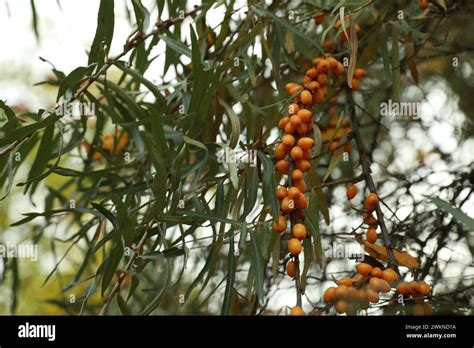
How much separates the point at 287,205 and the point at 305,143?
10 centimetres

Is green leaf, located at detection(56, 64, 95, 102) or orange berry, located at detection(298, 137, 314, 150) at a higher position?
green leaf, located at detection(56, 64, 95, 102)

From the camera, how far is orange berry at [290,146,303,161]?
106cm

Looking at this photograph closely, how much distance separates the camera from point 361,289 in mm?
1025

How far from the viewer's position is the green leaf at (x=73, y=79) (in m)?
1.09

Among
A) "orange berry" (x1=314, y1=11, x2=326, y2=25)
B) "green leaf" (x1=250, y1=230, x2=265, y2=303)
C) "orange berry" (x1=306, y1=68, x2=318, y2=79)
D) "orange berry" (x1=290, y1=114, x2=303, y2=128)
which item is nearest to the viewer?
"green leaf" (x1=250, y1=230, x2=265, y2=303)

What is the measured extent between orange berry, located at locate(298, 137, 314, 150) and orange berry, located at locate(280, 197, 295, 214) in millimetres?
85

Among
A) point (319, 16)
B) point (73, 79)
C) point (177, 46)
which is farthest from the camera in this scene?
point (319, 16)

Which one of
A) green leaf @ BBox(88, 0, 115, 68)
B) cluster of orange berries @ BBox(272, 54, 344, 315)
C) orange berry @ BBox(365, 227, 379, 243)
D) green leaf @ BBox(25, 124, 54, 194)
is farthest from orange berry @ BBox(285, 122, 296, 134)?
green leaf @ BBox(25, 124, 54, 194)

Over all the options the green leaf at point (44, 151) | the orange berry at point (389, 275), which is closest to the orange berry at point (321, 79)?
the orange berry at point (389, 275)

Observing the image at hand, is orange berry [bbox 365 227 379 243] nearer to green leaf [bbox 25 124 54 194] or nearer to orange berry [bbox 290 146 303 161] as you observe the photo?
orange berry [bbox 290 146 303 161]

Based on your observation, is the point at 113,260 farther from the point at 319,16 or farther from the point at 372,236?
the point at 319,16

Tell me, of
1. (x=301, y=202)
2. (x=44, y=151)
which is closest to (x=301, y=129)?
(x=301, y=202)

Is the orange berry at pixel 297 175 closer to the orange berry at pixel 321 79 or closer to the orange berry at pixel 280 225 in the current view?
the orange berry at pixel 280 225
